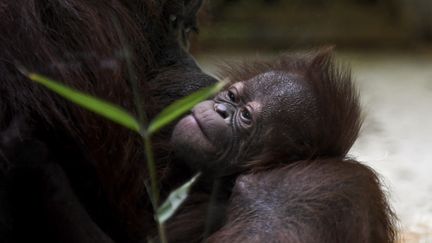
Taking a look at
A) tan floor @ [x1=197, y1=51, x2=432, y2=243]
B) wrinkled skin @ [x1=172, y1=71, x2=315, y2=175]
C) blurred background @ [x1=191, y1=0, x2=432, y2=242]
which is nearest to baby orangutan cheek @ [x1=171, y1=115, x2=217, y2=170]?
wrinkled skin @ [x1=172, y1=71, x2=315, y2=175]

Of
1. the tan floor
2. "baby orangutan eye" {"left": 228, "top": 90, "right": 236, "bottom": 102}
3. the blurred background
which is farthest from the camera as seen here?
the blurred background

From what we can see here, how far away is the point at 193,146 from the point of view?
8.39ft

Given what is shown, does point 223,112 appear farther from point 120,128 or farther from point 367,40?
point 367,40

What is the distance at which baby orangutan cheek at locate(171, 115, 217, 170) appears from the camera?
2.56 metres

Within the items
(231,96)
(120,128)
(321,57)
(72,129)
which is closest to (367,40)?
(321,57)

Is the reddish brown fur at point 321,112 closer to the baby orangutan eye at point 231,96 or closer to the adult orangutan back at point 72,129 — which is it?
the baby orangutan eye at point 231,96

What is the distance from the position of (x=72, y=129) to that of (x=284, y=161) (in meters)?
0.58

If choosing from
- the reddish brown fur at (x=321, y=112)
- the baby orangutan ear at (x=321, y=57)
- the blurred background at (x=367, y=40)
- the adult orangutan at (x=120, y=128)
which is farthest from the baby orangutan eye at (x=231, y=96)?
the blurred background at (x=367, y=40)

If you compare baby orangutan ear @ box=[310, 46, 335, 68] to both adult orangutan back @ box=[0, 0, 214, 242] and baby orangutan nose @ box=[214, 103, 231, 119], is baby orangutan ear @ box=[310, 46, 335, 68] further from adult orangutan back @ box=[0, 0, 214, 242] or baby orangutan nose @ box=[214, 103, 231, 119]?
adult orangutan back @ box=[0, 0, 214, 242]

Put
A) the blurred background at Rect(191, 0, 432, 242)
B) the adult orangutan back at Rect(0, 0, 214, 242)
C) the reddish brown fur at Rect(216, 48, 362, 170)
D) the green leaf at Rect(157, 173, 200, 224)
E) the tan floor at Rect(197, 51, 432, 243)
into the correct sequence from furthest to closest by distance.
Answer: the blurred background at Rect(191, 0, 432, 242) → the tan floor at Rect(197, 51, 432, 243) → the reddish brown fur at Rect(216, 48, 362, 170) → the adult orangutan back at Rect(0, 0, 214, 242) → the green leaf at Rect(157, 173, 200, 224)

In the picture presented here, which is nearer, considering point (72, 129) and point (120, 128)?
point (72, 129)

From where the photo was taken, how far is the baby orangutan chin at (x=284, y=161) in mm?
2320

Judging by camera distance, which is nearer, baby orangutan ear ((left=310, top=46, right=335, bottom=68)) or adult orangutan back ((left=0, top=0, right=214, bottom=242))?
adult orangutan back ((left=0, top=0, right=214, bottom=242))

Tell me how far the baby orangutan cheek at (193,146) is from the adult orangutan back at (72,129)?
8 cm
